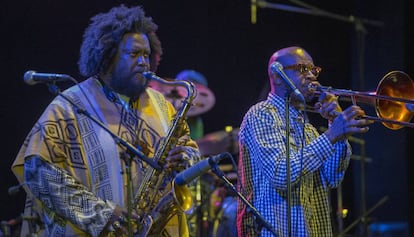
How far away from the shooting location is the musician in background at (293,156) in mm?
4258

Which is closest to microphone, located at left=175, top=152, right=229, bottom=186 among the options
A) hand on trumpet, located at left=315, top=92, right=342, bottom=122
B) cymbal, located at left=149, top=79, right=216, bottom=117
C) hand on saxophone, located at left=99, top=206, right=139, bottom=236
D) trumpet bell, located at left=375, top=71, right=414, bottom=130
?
hand on saxophone, located at left=99, top=206, right=139, bottom=236

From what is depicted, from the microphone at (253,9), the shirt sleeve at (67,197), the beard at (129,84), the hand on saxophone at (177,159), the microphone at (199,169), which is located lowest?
the shirt sleeve at (67,197)

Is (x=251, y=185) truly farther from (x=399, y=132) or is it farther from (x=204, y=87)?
(x=399, y=132)

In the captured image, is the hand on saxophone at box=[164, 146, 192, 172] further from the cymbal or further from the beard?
the cymbal

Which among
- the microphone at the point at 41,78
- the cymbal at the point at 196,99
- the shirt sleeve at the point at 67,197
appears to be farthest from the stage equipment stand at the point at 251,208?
the cymbal at the point at 196,99

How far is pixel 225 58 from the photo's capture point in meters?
8.96

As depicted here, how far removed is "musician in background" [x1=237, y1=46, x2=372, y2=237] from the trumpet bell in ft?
1.88

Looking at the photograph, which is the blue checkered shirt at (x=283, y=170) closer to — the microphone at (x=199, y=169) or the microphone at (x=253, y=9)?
the microphone at (x=199, y=169)

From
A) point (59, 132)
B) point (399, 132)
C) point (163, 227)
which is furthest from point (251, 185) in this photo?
point (399, 132)

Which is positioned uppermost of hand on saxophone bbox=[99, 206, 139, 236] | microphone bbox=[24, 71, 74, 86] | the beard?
microphone bbox=[24, 71, 74, 86]

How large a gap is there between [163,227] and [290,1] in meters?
5.39

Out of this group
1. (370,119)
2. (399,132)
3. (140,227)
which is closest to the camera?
(140,227)

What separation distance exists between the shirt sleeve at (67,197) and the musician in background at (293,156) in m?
0.90

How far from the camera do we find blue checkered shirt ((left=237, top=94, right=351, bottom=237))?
4258 millimetres
